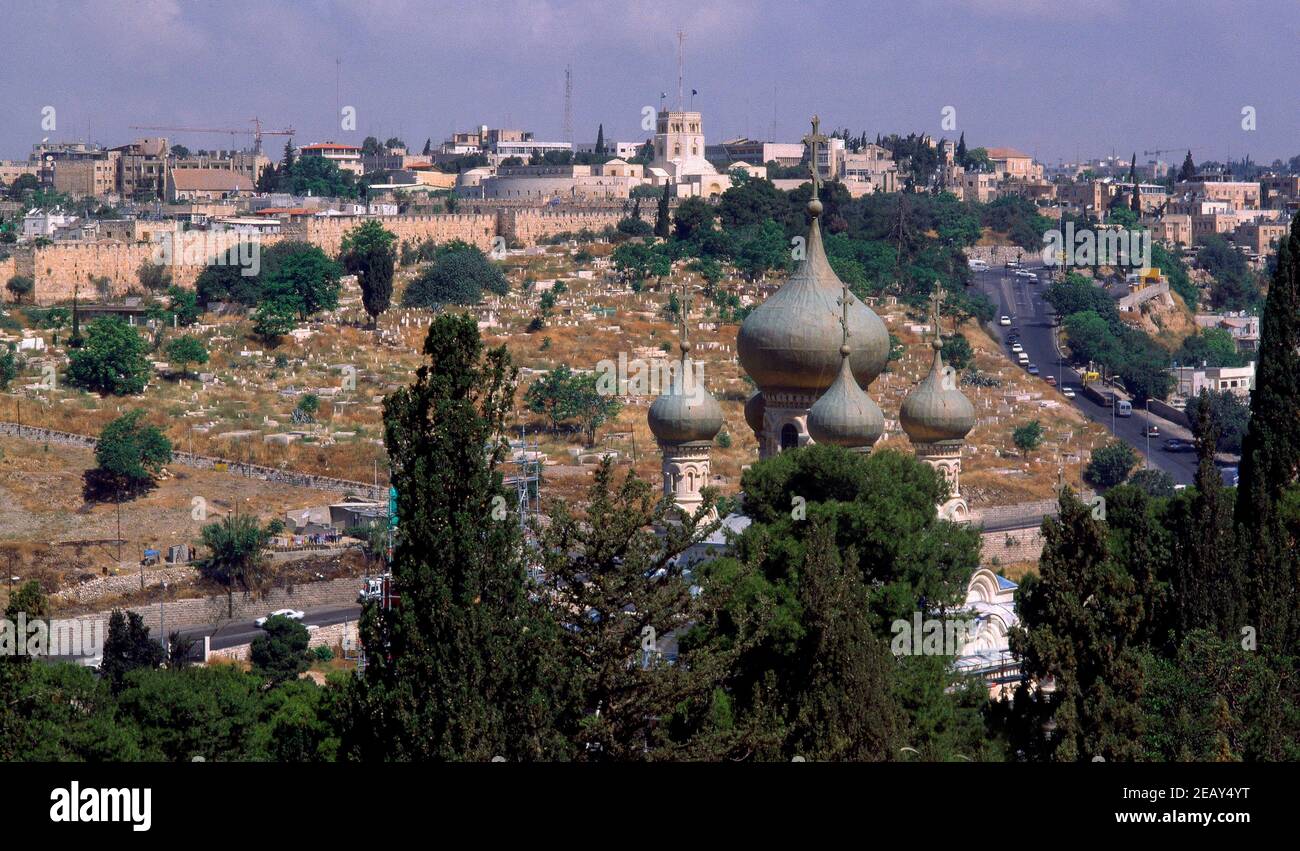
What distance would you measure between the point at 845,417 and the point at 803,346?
1936 millimetres

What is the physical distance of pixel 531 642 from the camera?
813 inches

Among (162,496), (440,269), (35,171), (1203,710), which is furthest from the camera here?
(35,171)

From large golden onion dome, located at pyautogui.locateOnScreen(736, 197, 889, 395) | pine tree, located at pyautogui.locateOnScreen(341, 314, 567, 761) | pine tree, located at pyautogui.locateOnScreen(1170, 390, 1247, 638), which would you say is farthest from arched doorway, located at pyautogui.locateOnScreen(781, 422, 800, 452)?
pine tree, located at pyautogui.locateOnScreen(341, 314, 567, 761)

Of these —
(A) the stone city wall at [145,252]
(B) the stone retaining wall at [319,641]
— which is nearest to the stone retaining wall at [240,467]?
(B) the stone retaining wall at [319,641]

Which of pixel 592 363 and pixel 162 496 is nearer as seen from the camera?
pixel 162 496

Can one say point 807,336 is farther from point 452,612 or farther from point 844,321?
point 452,612

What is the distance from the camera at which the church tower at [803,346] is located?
37.8 meters

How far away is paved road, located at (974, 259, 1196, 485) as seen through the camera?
75450mm

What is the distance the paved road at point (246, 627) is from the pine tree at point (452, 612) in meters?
26.0

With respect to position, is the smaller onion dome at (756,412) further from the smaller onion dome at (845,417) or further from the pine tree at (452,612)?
the pine tree at (452,612)
